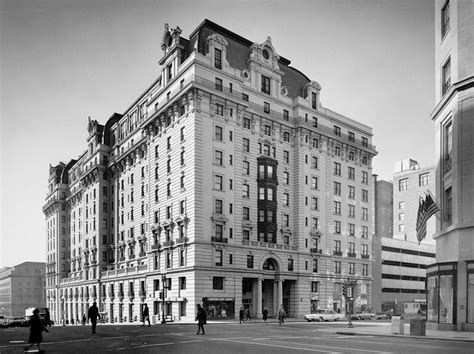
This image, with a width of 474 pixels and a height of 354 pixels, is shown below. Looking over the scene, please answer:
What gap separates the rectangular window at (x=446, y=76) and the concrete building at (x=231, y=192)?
96.6ft

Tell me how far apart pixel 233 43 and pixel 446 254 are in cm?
4091

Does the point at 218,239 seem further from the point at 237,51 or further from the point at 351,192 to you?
the point at 351,192

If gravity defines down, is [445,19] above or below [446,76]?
above

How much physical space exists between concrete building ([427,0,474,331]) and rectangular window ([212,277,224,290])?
92.7 ft

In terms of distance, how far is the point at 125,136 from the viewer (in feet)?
268

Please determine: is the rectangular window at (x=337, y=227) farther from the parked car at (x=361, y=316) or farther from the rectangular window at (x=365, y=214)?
the parked car at (x=361, y=316)

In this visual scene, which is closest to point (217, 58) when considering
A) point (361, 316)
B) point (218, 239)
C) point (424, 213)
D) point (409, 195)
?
point (218, 239)

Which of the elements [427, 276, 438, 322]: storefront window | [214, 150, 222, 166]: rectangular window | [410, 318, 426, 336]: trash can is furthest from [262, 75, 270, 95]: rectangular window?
[410, 318, 426, 336]: trash can

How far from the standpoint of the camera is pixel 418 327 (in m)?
27.8

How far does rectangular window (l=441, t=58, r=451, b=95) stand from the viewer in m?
33.6

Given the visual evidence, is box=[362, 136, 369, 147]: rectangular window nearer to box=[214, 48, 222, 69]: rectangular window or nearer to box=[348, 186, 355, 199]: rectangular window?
box=[348, 186, 355, 199]: rectangular window

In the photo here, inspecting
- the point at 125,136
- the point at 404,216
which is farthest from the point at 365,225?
the point at 125,136

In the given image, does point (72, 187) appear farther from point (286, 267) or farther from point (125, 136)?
point (286, 267)

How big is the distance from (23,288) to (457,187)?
16251cm
